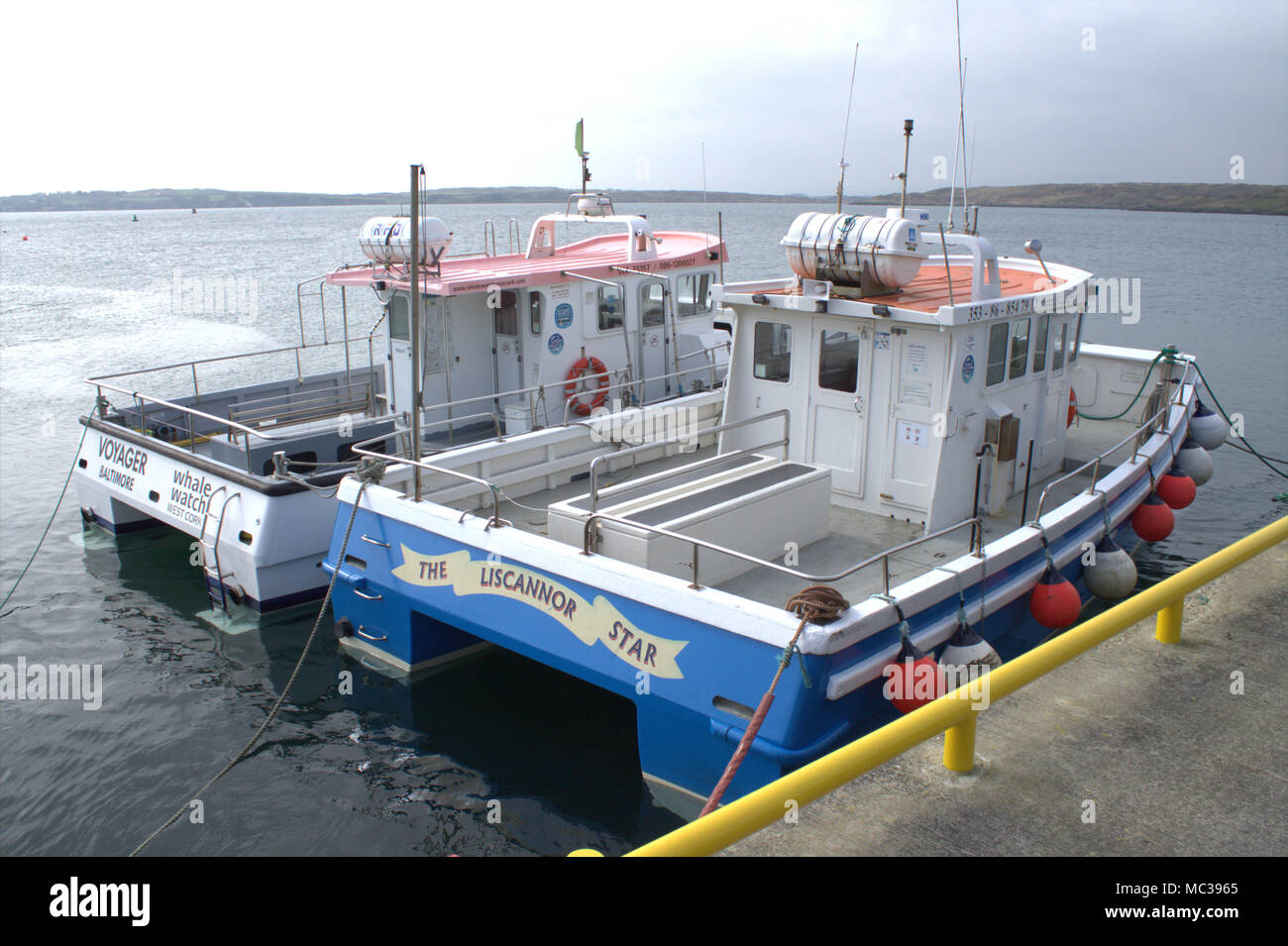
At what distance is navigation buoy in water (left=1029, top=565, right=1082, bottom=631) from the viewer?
831 centimetres

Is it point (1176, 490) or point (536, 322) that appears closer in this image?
point (1176, 490)

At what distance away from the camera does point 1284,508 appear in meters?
16.6

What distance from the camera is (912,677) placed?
691 centimetres

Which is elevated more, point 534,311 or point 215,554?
point 534,311

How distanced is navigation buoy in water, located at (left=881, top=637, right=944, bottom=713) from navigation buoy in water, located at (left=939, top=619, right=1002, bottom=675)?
347mm

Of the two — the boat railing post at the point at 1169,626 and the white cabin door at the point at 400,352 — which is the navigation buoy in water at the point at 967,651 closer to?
the boat railing post at the point at 1169,626

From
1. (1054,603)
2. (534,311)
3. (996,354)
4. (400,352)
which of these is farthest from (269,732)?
(996,354)

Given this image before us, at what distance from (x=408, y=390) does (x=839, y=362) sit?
633 centimetres

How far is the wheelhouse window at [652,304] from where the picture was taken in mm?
14352

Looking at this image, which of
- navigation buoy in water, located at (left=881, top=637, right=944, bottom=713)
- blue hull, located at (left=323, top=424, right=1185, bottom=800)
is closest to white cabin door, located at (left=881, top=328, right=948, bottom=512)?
blue hull, located at (left=323, top=424, right=1185, bottom=800)

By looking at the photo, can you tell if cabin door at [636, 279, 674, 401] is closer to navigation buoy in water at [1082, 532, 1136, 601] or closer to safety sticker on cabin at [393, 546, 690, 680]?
safety sticker on cabin at [393, 546, 690, 680]

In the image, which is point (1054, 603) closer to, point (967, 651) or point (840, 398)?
point (967, 651)

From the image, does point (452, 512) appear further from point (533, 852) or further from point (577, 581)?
point (533, 852)
